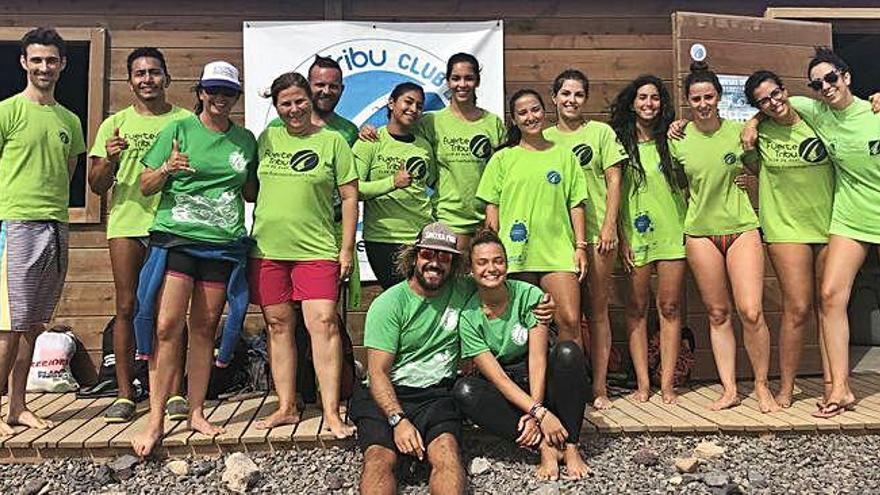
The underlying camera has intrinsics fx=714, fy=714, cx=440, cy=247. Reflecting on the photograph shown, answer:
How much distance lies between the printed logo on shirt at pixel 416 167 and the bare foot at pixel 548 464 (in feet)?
5.20

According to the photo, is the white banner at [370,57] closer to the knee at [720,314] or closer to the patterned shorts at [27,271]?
the patterned shorts at [27,271]

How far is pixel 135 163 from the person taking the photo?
3.98 meters

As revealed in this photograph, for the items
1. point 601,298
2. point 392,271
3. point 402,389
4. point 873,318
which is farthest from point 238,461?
point 873,318

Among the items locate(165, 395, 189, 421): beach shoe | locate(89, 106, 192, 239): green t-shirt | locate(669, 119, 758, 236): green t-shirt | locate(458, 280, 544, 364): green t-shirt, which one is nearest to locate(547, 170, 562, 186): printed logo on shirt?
locate(458, 280, 544, 364): green t-shirt

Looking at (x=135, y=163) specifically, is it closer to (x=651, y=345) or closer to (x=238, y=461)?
(x=238, y=461)

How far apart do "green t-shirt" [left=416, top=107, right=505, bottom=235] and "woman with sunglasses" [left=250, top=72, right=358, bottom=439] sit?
Result: 614 millimetres

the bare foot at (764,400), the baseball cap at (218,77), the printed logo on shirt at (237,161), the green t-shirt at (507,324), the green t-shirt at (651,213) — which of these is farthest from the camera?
the green t-shirt at (651,213)

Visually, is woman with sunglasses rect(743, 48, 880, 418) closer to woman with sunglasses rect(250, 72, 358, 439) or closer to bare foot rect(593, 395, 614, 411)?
bare foot rect(593, 395, 614, 411)

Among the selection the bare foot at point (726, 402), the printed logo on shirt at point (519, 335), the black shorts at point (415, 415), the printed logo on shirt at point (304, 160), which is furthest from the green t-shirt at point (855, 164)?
the printed logo on shirt at point (304, 160)

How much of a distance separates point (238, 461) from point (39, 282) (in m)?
1.46

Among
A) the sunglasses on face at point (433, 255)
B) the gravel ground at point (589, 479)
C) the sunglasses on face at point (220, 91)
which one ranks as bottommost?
the gravel ground at point (589, 479)

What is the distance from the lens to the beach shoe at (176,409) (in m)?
3.80

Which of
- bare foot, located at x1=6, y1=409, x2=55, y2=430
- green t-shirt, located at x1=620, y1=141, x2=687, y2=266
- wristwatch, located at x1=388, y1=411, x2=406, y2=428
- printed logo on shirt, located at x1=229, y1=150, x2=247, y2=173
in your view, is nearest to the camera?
wristwatch, located at x1=388, y1=411, x2=406, y2=428

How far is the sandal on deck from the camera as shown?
390 centimetres
